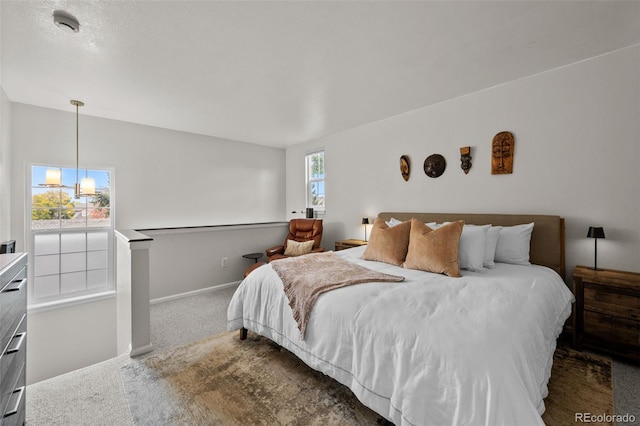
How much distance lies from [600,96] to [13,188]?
6.06 meters

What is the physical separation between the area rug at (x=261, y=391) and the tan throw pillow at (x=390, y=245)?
1.21 meters

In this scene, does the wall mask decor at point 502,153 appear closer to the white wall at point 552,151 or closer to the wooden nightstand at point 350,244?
the white wall at point 552,151

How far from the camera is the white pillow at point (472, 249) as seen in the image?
245 cm

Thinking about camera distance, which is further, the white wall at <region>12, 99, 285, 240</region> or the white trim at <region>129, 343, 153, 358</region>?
the white wall at <region>12, 99, 285, 240</region>

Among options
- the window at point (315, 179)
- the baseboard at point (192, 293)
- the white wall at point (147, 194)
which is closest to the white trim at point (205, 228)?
the white wall at point (147, 194)

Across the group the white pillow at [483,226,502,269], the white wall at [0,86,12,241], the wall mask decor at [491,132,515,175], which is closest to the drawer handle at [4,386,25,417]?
the white wall at [0,86,12,241]

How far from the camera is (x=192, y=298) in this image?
4121 millimetres

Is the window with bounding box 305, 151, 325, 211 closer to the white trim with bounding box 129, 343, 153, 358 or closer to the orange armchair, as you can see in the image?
the orange armchair

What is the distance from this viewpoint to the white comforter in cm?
118

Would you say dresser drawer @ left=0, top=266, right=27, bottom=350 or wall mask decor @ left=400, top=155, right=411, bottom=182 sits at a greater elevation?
wall mask decor @ left=400, top=155, right=411, bottom=182

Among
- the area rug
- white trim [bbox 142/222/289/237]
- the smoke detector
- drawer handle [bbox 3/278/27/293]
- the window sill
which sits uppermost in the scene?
the smoke detector

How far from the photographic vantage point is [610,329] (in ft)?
7.24

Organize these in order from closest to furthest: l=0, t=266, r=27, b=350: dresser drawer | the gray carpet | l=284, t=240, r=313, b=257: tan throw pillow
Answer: l=0, t=266, r=27, b=350: dresser drawer < the gray carpet < l=284, t=240, r=313, b=257: tan throw pillow

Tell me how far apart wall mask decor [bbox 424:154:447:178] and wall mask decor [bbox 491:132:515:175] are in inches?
21.5
